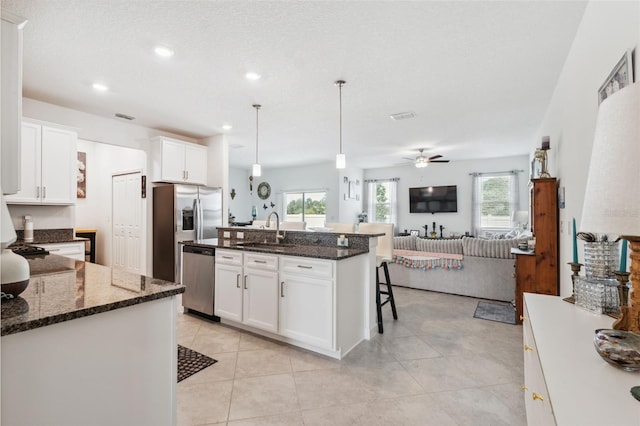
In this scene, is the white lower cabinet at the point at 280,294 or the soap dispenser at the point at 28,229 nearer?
the white lower cabinet at the point at 280,294

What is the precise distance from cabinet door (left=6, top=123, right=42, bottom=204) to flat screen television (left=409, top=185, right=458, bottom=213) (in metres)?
8.01


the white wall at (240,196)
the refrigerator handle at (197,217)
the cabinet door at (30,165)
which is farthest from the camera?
the white wall at (240,196)

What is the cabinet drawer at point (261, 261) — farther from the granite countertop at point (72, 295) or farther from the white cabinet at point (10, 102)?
the white cabinet at point (10, 102)

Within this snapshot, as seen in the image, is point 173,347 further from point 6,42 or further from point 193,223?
point 193,223

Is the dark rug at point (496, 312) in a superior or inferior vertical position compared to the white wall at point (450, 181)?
inferior

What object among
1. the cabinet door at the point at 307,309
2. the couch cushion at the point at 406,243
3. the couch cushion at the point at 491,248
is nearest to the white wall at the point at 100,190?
the cabinet door at the point at 307,309

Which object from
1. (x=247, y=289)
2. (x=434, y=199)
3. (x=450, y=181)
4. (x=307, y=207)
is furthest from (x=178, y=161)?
(x=450, y=181)

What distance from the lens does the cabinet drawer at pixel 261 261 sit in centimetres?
286

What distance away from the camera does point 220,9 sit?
2.07 metres

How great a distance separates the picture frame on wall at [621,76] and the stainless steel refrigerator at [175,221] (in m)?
4.79

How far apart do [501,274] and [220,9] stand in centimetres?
465

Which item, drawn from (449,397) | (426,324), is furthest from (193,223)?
(449,397)

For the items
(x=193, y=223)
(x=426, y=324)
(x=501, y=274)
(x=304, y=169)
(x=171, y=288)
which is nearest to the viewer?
(x=171, y=288)

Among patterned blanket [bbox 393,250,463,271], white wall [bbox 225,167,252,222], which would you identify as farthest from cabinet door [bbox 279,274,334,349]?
white wall [bbox 225,167,252,222]
